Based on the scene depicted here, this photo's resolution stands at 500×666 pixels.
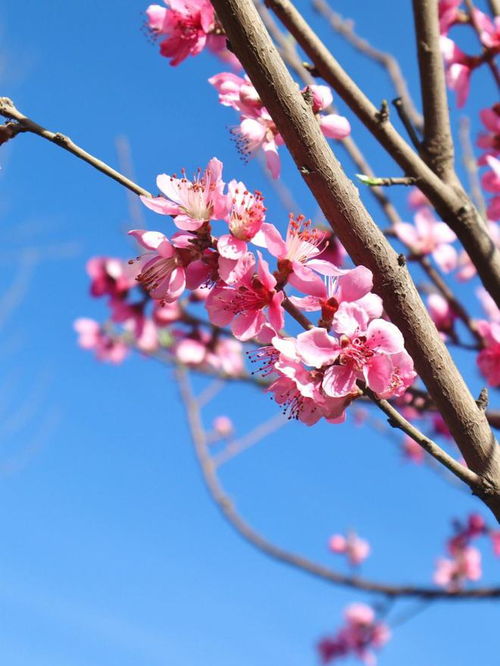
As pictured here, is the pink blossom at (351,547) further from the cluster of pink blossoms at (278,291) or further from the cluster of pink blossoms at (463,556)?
the cluster of pink blossoms at (278,291)

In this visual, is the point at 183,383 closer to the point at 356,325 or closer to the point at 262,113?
the point at 262,113

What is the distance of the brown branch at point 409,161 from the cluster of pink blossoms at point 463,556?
4227 mm

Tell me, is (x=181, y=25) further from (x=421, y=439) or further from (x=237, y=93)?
(x=421, y=439)

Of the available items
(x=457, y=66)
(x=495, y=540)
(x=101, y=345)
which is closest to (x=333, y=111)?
(x=457, y=66)

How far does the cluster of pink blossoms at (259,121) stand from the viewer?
1.29m

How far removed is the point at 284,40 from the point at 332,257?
774 millimetres

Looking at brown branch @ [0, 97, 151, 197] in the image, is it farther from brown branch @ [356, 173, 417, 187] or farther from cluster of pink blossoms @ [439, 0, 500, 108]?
cluster of pink blossoms @ [439, 0, 500, 108]

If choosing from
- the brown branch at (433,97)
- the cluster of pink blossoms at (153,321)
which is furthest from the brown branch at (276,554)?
the brown branch at (433,97)

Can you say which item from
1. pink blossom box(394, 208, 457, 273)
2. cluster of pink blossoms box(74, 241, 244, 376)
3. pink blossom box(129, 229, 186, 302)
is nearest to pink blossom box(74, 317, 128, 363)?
cluster of pink blossoms box(74, 241, 244, 376)

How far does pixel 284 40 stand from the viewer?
2.41 meters

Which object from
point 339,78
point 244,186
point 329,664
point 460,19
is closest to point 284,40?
point 460,19

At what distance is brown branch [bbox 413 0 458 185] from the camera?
61.0 inches

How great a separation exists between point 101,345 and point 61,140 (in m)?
4.20

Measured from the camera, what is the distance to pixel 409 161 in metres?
1.38
